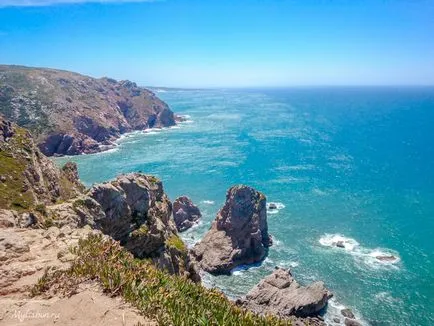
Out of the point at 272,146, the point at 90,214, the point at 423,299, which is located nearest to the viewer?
the point at 90,214

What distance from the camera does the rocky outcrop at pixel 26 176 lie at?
5416cm

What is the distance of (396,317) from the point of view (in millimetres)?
63031

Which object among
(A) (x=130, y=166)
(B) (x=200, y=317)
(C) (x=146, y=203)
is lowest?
(A) (x=130, y=166)

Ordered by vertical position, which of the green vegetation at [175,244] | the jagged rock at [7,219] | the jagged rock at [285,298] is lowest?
the jagged rock at [285,298]

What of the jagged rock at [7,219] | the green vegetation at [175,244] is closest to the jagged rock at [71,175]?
the green vegetation at [175,244]

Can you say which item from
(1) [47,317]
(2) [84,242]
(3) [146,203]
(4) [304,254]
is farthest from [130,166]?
(1) [47,317]

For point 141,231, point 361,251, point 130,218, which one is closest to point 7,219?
point 130,218

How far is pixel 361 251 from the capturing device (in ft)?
283

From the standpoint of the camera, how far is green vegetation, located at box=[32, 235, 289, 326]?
2370 centimetres

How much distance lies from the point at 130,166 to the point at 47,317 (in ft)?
454

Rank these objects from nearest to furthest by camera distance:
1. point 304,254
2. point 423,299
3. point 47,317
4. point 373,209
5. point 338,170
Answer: point 47,317, point 423,299, point 304,254, point 373,209, point 338,170

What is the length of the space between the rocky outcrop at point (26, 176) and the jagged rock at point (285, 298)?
1413 inches

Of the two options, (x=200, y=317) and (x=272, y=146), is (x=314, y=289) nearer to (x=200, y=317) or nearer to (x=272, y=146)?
(x=200, y=317)

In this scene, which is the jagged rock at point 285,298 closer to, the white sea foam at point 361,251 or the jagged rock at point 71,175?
the white sea foam at point 361,251
